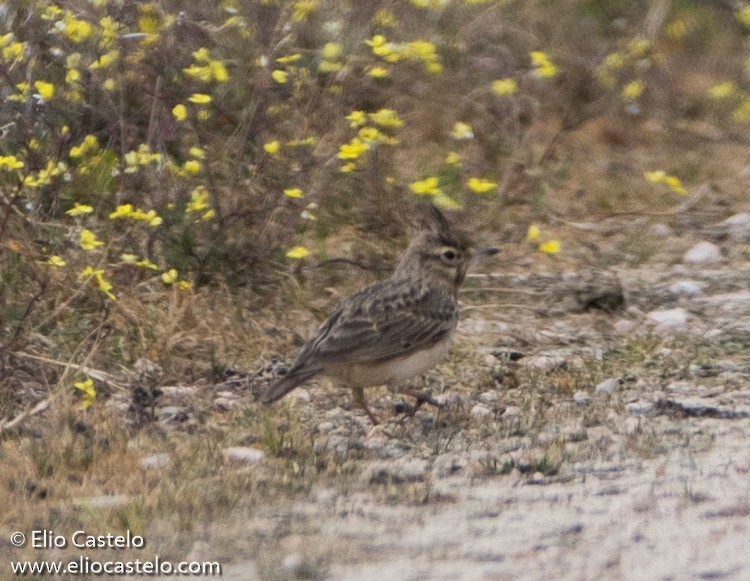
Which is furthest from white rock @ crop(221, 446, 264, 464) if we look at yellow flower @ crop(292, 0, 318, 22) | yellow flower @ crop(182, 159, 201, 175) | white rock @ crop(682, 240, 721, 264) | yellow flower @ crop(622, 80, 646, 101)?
yellow flower @ crop(622, 80, 646, 101)

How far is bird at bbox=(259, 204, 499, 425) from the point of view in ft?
23.2

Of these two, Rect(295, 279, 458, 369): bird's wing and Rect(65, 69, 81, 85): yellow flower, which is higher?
Rect(65, 69, 81, 85): yellow flower

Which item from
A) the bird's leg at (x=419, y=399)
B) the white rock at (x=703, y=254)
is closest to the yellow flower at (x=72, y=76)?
the bird's leg at (x=419, y=399)

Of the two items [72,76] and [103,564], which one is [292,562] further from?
[72,76]

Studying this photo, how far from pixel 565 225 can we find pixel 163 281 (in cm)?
348

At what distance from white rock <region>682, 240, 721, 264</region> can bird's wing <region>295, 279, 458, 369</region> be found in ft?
9.57

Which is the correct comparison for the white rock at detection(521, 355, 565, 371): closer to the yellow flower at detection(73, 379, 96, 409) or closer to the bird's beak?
the bird's beak

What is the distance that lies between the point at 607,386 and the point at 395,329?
3.72 ft

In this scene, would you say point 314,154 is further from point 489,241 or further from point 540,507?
point 540,507

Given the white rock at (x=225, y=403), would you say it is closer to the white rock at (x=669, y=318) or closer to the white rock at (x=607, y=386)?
the white rock at (x=607, y=386)

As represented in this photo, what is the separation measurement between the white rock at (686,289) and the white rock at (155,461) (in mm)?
4102

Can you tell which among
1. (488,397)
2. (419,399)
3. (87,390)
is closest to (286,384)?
(419,399)

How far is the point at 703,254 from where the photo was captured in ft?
33.4

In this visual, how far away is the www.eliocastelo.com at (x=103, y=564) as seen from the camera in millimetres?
5246
